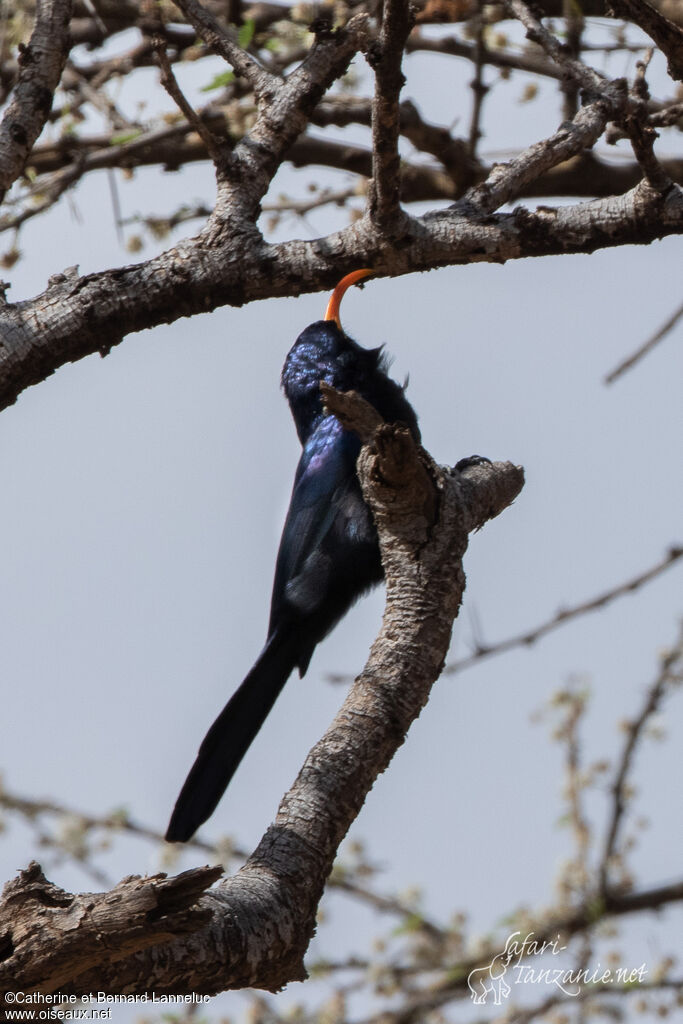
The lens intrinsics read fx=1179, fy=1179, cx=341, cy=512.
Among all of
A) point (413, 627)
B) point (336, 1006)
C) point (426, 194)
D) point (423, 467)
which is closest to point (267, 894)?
point (413, 627)

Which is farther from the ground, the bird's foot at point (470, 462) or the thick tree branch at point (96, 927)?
the bird's foot at point (470, 462)

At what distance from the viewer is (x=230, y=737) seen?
3869 mm

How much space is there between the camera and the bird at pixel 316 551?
3895mm

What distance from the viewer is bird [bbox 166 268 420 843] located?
3.89m

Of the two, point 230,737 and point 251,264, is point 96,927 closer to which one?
point 251,264

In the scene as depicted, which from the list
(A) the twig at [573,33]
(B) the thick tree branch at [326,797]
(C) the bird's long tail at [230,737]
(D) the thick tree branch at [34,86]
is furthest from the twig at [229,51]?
(C) the bird's long tail at [230,737]

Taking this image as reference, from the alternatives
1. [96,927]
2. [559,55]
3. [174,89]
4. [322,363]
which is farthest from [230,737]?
[559,55]

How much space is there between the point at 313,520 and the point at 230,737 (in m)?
0.99

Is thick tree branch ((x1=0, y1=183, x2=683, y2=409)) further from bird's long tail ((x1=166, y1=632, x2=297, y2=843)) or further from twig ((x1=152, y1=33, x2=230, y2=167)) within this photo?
bird's long tail ((x1=166, y1=632, x2=297, y2=843))

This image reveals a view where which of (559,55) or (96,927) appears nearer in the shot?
(96,927)

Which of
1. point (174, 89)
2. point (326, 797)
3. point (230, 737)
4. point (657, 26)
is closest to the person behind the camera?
point (326, 797)

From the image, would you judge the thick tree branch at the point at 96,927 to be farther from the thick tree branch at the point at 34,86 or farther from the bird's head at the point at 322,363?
the bird's head at the point at 322,363

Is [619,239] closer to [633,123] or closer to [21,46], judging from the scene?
[633,123]

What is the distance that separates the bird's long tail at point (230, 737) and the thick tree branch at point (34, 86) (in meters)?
1.80
